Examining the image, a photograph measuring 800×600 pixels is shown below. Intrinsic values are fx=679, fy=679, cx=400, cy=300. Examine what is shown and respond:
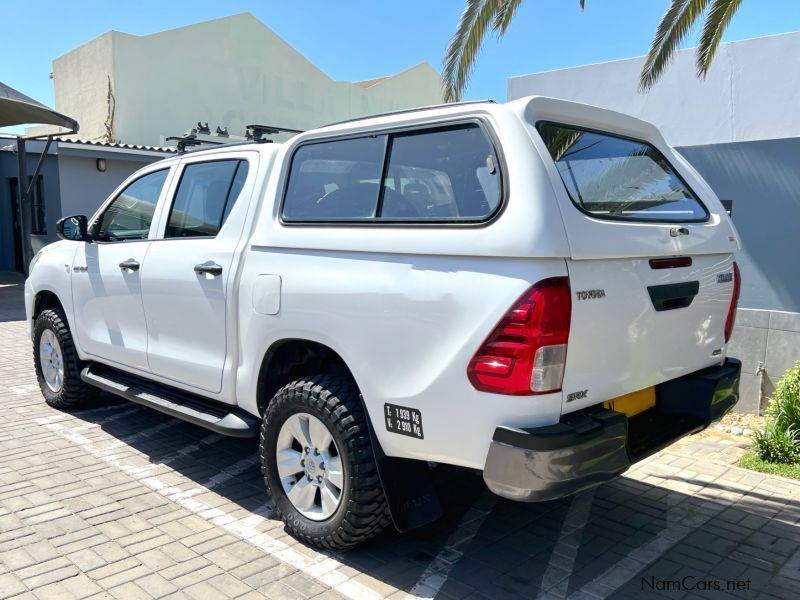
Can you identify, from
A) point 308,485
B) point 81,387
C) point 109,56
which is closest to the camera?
point 308,485

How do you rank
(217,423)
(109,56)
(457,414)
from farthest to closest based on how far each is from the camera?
(109,56) < (217,423) < (457,414)

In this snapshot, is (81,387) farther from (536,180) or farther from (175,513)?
(536,180)

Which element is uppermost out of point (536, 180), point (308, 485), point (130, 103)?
point (130, 103)

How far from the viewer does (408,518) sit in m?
3.14

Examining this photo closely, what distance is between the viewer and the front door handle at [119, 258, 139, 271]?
4652mm

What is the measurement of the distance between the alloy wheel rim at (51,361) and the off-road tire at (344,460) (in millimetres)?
3122

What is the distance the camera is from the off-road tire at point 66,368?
18.4ft

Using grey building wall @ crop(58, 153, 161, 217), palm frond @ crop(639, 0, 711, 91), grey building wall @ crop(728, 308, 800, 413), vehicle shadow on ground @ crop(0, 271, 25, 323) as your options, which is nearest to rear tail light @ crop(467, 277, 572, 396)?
grey building wall @ crop(728, 308, 800, 413)

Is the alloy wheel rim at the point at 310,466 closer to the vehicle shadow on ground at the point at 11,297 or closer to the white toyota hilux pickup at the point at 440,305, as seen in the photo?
the white toyota hilux pickup at the point at 440,305

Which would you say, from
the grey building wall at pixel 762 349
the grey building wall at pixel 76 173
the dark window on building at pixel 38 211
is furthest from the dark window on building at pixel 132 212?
the dark window on building at pixel 38 211

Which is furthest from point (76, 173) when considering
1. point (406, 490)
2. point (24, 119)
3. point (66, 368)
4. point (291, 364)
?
point (406, 490)

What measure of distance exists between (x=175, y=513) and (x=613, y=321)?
2.74 meters

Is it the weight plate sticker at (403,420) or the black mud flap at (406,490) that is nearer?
the weight plate sticker at (403,420)

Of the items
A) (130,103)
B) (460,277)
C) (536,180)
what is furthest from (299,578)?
(130,103)
